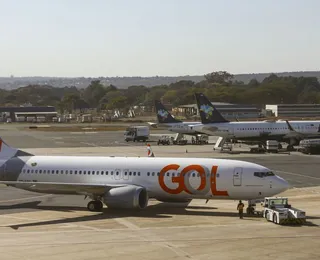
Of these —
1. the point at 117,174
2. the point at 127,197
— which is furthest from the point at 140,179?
the point at 127,197

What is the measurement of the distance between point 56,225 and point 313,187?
29.5 meters

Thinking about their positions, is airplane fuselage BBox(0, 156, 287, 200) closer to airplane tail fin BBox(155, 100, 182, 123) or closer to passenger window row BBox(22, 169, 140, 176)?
passenger window row BBox(22, 169, 140, 176)

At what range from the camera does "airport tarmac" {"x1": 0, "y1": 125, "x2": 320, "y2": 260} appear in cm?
3369

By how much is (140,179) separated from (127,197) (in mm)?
2097

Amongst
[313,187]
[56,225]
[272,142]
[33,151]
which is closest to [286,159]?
[272,142]

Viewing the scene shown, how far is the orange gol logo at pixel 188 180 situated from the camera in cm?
4509

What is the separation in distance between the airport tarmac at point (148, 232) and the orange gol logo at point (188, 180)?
1666mm

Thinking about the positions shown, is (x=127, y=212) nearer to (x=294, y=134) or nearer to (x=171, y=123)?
(x=294, y=134)

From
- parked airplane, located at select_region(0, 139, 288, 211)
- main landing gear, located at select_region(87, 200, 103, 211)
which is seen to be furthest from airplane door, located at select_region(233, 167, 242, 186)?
main landing gear, located at select_region(87, 200, 103, 211)

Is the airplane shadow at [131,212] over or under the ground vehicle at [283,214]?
under

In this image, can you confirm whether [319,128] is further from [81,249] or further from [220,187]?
[81,249]

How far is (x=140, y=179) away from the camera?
4675 centimetres

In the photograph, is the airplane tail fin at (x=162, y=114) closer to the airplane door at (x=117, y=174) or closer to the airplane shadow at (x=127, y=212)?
the airplane shadow at (x=127, y=212)

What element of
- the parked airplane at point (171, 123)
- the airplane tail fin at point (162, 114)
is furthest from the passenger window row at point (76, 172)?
the airplane tail fin at point (162, 114)
